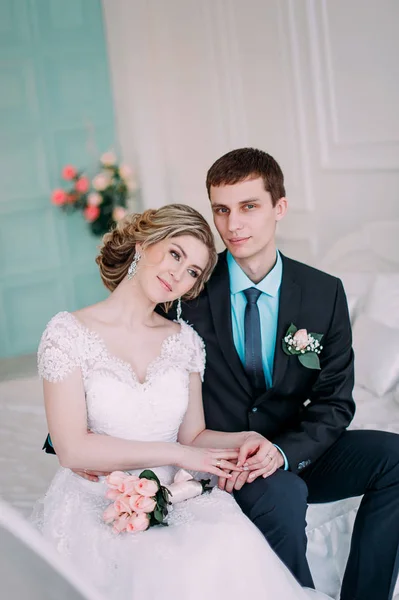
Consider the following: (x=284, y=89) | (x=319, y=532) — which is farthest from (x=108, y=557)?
(x=284, y=89)

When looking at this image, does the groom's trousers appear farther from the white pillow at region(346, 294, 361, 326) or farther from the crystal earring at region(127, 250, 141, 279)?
the white pillow at region(346, 294, 361, 326)

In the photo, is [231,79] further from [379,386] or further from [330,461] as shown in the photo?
[330,461]

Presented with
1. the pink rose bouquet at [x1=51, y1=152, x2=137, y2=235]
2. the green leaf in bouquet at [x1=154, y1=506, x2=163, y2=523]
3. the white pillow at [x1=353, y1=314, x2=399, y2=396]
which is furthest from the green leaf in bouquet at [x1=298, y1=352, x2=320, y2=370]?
the pink rose bouquet at [x1=51, y1=152, x2=137, y2=235]

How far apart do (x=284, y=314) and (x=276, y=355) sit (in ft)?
0.42

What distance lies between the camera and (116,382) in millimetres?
2115

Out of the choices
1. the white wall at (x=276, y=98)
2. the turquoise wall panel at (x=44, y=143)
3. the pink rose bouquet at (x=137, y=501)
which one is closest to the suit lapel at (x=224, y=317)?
the pink rose bouquet at (x=137, y=501)

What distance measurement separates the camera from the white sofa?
249 centimetres

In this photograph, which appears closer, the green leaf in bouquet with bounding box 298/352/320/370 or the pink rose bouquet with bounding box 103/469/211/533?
the pink rose bouquet with bounding box 103/469/211/533

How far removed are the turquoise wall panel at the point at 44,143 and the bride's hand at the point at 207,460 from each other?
371 cm

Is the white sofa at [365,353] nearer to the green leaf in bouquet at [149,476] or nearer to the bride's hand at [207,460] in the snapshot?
the bride's hand at [207,460]

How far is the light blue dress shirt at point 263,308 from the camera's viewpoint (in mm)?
2404

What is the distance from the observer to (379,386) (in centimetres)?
316

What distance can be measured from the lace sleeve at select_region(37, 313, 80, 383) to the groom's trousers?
0.55 meters

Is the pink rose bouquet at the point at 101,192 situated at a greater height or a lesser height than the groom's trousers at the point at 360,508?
greater
